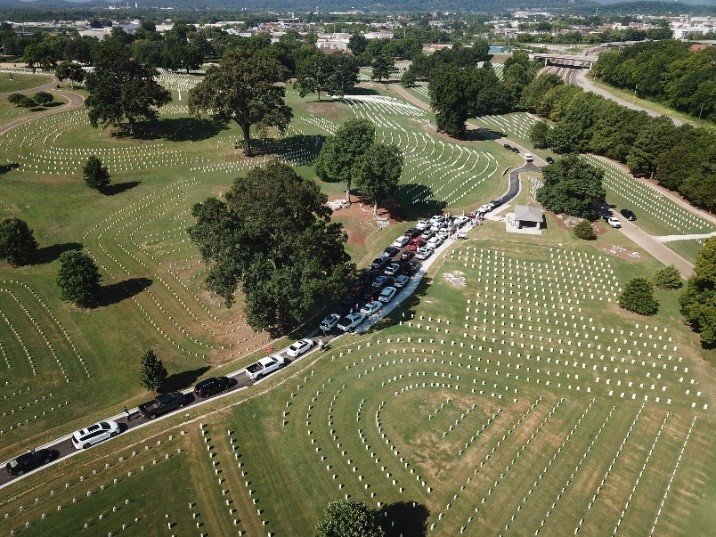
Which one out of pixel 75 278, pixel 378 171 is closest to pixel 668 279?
pixel 378 171

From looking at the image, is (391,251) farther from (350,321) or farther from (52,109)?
(52,109)

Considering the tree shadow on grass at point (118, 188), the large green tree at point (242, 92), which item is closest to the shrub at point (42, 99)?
the tree shadow on grass at point (118, 188)

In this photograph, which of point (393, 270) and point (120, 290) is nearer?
point (120, 290)

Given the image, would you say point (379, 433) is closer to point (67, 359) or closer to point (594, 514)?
point (594, 514)

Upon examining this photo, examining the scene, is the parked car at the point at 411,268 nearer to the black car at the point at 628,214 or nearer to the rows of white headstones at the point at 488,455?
the rows of white headstones at the point at 488,455

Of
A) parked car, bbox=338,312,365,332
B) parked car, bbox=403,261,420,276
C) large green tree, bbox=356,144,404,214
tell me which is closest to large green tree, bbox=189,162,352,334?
parked car, bbox=338,312,365,332

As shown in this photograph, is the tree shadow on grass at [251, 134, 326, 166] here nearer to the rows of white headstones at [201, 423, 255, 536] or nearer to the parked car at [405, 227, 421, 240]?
the parked car at [405, 227, 421, 240]
